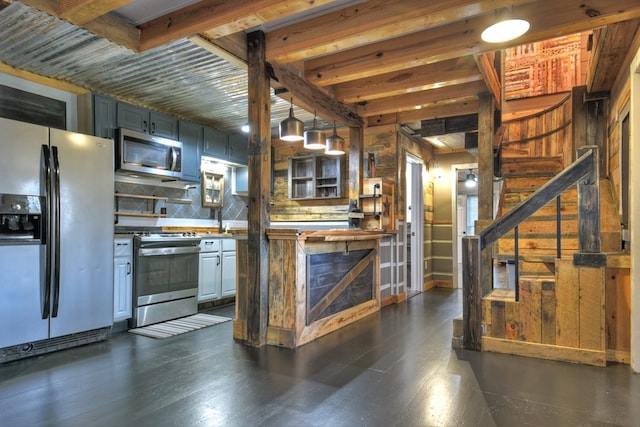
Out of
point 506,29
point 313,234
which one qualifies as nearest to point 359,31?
point 506,29

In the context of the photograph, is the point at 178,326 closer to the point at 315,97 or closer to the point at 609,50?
the point at 315,97

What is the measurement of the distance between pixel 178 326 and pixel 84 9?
2922mm

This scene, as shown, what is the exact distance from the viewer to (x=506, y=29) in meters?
2.55

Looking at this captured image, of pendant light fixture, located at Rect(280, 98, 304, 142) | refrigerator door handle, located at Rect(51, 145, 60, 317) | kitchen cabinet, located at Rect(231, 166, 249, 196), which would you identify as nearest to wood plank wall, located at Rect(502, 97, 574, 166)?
pendant light fixture, located at Rect(280, 98, 304, 142)

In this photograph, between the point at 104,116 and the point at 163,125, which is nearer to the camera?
the point at 104,116

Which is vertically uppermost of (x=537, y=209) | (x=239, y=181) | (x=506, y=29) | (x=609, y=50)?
(x=609, y=50)

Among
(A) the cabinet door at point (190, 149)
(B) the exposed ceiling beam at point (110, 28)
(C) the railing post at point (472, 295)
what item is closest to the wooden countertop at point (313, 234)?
(C) the railing post at point (472, 295)

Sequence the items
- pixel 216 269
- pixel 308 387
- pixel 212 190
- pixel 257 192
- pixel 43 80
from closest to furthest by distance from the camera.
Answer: pixel 308 387 < pixel 257 192 < pixel 43 80 < pixel 216 269 < pixel 212 190

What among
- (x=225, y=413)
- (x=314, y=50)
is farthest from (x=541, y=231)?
(x=225, y=413)

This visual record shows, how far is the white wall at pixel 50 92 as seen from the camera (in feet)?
12.1

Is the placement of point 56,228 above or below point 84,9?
below

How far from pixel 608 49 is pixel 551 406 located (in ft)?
9.20

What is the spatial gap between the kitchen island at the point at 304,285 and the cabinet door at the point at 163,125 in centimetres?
209

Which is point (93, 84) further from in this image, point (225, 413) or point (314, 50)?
point (225, 413)
